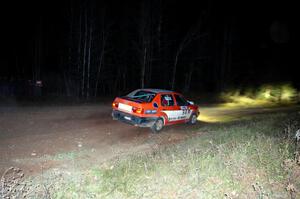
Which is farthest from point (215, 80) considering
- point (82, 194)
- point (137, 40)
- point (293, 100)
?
point (82, 194)

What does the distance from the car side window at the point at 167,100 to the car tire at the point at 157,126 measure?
74cm

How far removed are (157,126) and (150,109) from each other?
3.18ft

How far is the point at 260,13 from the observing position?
3581 centimetres

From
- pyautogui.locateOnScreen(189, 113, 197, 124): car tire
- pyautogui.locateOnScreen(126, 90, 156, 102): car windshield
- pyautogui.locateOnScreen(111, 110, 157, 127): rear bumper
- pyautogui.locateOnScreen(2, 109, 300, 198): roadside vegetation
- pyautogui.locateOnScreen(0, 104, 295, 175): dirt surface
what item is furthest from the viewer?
pyautogui.locateOnScreen(189, 113, 197, 124): car tire

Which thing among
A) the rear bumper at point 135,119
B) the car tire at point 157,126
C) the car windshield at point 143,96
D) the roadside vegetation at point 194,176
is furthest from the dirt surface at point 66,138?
the car windshield at point 143,96

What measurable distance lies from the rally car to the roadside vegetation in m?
3.69

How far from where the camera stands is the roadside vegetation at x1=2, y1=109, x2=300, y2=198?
17.2 ft

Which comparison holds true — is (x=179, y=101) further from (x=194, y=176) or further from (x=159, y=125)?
(x=194, y=176)

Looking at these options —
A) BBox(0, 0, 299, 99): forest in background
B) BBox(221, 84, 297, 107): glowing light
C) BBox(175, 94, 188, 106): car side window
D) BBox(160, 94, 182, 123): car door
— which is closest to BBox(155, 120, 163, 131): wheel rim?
BBox(160, 94, 182, 123): car door

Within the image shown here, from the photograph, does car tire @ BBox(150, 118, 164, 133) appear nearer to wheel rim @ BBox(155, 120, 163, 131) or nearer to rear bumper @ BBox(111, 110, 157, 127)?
wheel rim @ BBox(155, 120, 163, 131)

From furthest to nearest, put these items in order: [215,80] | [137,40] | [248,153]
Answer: [215,80], [137,40], [248,153]

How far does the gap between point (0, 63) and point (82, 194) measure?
3239 centimetres

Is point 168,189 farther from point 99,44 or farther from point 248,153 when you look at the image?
point 99,44

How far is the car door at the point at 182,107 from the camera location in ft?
42.6
